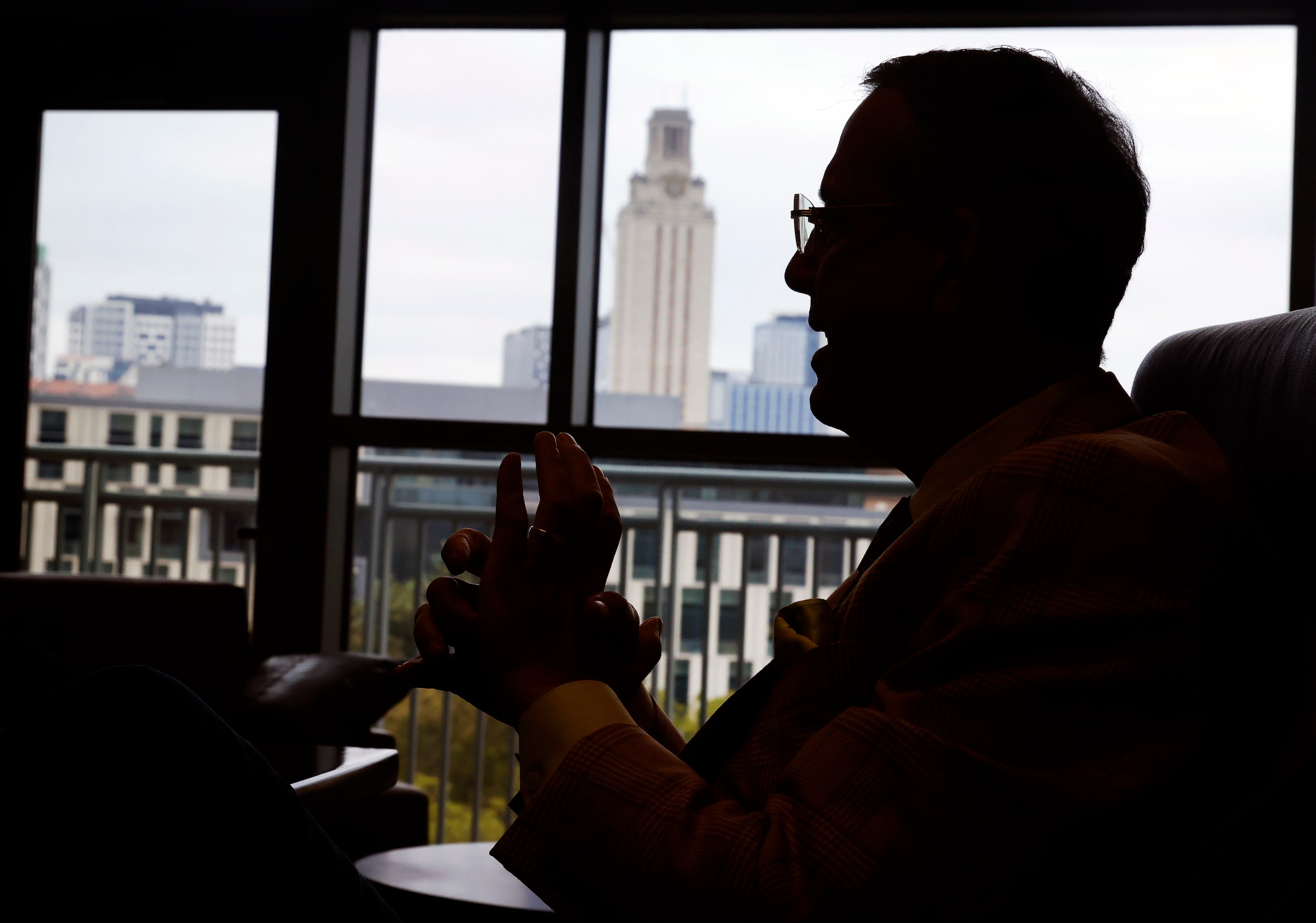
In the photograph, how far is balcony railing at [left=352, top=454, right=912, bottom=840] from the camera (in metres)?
3.47

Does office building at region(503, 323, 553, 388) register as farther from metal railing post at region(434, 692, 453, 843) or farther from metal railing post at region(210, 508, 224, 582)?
metal railing post at region(210, 508, 224, 582)

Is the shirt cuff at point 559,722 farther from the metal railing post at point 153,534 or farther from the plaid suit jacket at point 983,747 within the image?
the metal railing post at point 153,534

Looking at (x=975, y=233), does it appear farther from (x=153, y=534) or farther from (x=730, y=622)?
(x=153, y=534)

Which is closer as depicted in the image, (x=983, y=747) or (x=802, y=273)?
(x=983, y=747)

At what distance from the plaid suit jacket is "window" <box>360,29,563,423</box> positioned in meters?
2.30

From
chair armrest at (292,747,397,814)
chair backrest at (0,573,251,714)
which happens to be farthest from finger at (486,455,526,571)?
chair backrest at (0,573,251,714)

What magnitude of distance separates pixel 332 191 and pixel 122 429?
3.65 ft

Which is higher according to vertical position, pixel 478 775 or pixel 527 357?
pixel 527 357

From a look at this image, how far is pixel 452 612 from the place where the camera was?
93 centimetres

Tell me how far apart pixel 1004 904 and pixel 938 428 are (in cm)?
46

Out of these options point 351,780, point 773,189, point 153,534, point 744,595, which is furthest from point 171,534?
point 351,780

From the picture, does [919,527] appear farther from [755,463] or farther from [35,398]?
[35,398]

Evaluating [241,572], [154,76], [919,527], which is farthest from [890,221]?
[241,572]

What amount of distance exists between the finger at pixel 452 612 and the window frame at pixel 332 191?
1950mm
